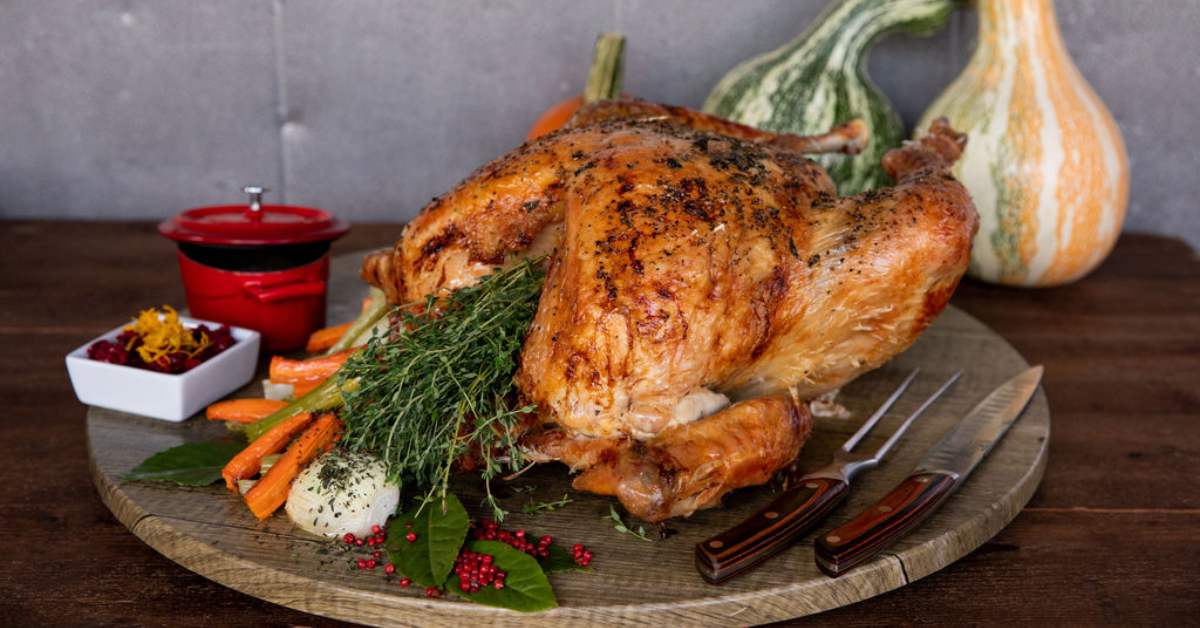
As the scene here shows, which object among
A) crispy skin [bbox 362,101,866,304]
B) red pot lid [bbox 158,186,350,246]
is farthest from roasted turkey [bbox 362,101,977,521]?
red pot lid [bbox 158,186,350,246]

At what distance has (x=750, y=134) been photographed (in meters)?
2.34

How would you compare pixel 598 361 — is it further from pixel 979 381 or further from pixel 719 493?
pixel 979 381

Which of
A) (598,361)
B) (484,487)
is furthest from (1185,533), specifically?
(484,487)

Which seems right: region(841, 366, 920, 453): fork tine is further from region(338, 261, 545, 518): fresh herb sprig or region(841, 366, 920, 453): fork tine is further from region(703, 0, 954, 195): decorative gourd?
region(703, 0, 954, 195): decorative gourd

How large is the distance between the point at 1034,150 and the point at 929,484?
5.09ft

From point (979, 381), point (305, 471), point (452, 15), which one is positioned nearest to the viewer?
point (305, 471)

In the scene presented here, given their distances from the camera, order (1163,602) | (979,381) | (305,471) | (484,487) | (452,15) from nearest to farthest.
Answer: (1163,602) → (305,471) → (484,487) → (979,381) → (452,15)

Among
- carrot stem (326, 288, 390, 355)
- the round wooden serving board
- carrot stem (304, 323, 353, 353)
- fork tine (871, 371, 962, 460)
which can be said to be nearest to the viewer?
the round wooden serving board

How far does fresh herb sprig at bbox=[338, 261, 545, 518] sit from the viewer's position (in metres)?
1.63

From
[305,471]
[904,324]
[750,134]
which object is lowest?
[305,471]

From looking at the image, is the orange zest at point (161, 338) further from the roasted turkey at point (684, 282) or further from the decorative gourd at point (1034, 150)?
the decorative gourd at point (1034, 150)

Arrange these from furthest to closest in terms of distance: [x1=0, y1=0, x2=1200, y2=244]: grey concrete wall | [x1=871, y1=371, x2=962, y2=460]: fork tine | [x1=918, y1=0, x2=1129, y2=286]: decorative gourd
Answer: [x1=0, y1=0, x2=1200, y2=244]: grey concrete wall, [x1=918, y1=0, x2=1129, y2=286]: decorative gourd, [x1=871, y1=371, x2=962, y2=460]: fork tine

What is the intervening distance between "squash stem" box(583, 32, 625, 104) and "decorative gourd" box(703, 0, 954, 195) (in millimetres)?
395

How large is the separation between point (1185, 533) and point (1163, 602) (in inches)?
10.0
